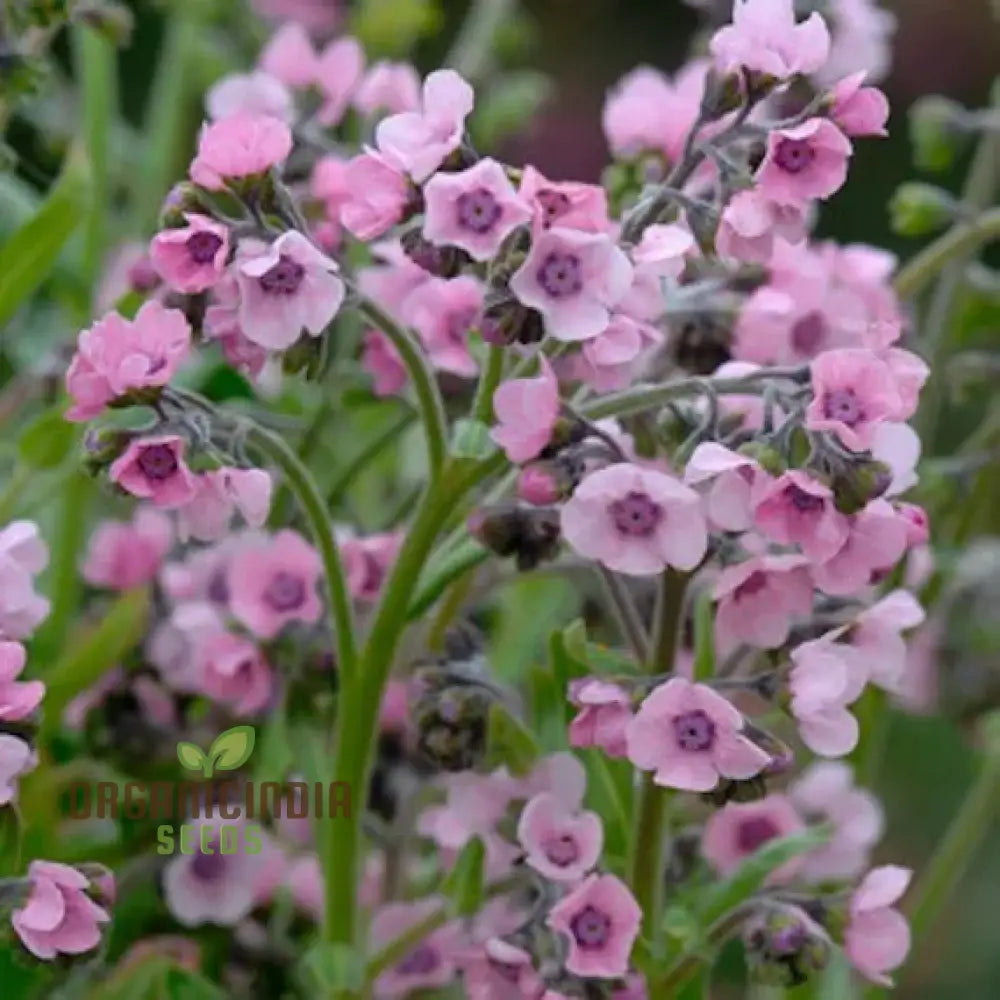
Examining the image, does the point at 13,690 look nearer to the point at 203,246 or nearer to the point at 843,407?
the point at 203,246

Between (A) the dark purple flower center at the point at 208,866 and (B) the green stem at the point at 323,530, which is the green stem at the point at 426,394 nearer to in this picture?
(B) the green stem at the point at 323,530

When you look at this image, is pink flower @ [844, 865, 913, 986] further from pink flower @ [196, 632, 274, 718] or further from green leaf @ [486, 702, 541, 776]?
pink flower @ [196, 632, 274, 718]

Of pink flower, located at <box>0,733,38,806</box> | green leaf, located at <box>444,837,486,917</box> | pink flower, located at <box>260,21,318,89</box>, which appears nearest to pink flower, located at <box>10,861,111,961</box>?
pink flower, located at <box>0,733,38,806</box>

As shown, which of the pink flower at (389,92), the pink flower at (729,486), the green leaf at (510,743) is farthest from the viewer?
the pink flower at (389,92)

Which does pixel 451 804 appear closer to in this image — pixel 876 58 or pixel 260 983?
pixel 260 983

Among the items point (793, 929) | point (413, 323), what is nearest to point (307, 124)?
point (413, 323)

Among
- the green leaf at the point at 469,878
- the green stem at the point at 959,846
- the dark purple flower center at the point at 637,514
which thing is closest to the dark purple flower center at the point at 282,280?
the dark purple flower center at the point at 637,514
